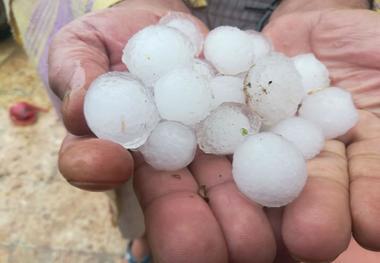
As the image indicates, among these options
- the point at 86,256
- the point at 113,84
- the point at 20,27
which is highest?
the point at 113,84

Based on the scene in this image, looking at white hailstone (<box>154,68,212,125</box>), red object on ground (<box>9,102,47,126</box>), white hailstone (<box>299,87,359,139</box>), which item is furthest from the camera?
red object on ground (<box>9,102,47,126</box>)

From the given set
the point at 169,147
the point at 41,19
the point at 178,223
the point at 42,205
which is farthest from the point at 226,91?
the point at 42,205

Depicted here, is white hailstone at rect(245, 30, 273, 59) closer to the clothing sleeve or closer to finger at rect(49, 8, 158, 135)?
finger at rect(49, 8, 158, 135)

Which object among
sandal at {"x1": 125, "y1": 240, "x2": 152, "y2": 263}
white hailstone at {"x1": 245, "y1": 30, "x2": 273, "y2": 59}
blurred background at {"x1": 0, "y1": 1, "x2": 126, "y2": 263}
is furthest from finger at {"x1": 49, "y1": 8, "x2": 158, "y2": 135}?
sandal at {"x1": 125, "y1": 240, "x2": 152, "y2": 263}

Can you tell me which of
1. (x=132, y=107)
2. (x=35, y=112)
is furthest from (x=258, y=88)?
(x=35, y=112)

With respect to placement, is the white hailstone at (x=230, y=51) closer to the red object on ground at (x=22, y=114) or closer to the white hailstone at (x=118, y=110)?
the white hailstone at (x=118, y=110)

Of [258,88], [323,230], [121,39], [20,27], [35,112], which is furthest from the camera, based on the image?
[35,112]

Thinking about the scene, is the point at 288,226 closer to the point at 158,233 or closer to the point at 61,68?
the point at 158,233
